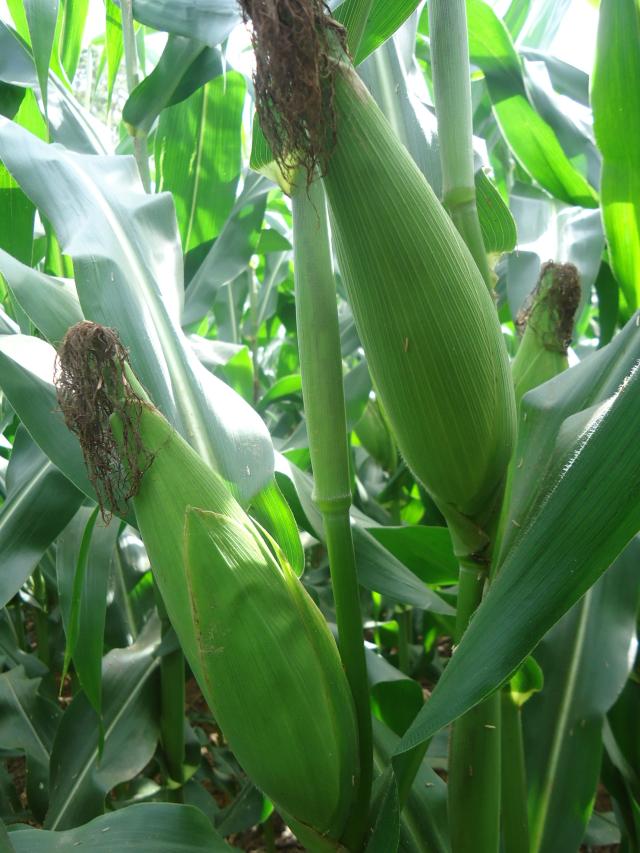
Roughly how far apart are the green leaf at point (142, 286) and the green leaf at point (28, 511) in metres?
0.29

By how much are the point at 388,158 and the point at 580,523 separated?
0.33 m

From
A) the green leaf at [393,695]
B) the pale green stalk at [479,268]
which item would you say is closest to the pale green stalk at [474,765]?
the pale green stalk at [479,268]

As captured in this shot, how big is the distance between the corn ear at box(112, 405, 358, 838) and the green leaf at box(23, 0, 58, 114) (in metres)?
0.61

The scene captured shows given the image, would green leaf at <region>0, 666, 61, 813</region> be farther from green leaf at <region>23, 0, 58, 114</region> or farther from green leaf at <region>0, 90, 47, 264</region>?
green leaf at <region>23, 0, 58, 114</region>

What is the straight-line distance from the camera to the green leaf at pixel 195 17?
92 centimetres

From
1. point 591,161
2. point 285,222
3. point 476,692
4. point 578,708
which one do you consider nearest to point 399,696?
point 578,708

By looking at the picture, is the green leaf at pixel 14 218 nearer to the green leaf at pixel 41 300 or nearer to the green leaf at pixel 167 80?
the green leaf at pixel 167 80

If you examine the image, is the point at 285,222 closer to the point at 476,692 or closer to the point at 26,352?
the point at 26,352

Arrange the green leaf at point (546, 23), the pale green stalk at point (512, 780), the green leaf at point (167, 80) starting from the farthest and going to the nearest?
the green leaf at point (546, 23) < the green leaf at point (167, 80) < the pale green stalk at point (512, 780)

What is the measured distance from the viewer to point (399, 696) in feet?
3.30

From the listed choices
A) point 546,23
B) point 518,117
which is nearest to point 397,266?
point 518,117

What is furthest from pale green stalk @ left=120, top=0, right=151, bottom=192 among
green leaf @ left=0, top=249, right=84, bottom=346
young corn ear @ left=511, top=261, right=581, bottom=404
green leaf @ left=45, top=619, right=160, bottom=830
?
green leaf @ left=45, top=619, right=160, bottom=830

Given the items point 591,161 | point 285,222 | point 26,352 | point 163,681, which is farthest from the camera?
point 285,222

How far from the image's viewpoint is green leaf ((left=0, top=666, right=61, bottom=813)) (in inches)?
48.3
